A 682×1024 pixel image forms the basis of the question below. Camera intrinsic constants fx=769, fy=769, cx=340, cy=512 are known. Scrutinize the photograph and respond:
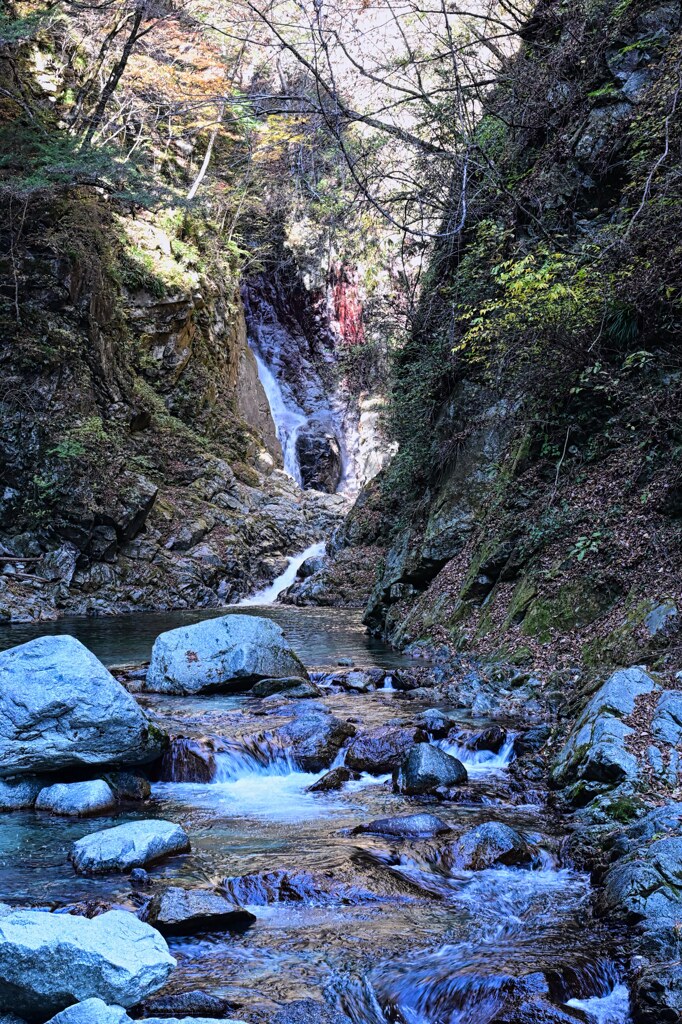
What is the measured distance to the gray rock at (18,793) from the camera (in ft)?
19.1

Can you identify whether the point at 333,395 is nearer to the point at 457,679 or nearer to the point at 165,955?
the point at 457,679

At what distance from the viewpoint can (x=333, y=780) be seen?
6531mm

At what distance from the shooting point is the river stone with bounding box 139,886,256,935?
3969 millimetres

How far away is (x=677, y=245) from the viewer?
768 cm

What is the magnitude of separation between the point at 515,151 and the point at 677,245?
5109 mm

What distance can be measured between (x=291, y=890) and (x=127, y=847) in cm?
104

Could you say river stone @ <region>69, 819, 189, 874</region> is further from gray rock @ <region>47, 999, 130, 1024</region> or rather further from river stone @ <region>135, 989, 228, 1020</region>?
gray rock @ <region>47, 999, 130, 1024</region>

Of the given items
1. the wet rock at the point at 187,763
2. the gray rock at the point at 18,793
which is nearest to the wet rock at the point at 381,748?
the wet rock at the point at 187,763

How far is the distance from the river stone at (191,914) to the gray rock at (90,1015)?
120 cm

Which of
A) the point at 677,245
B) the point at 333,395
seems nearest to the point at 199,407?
the point at 333,395

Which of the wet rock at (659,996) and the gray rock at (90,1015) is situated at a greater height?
the gray rock at (90,1015)

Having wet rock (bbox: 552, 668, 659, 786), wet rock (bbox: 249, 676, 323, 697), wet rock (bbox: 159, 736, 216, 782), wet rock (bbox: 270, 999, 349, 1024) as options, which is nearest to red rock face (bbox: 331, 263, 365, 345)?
wet rock (bbox: 249, 676, 323, 697)

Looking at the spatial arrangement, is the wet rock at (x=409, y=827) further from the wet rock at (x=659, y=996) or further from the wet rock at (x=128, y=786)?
the wet rock at (x=659, y=996)

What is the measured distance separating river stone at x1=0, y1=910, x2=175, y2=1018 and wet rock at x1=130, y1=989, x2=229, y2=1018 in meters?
0.05
